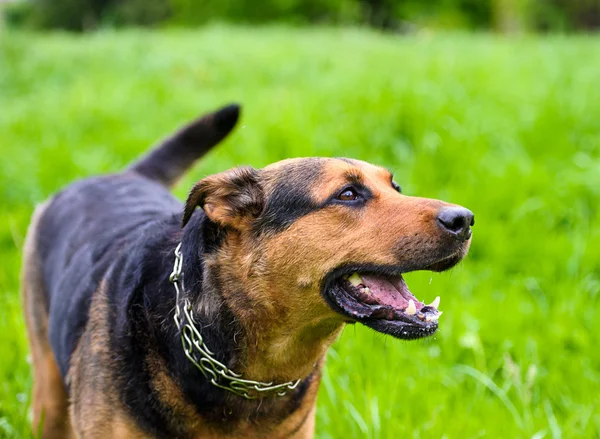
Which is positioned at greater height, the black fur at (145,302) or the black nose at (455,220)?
the black nose at (455,220)

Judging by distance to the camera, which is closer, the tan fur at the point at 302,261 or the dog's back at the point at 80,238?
the tan fur at the point at 302,261

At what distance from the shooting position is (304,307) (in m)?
2.56

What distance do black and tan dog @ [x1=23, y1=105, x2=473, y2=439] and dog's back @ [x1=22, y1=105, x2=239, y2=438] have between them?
0.23m

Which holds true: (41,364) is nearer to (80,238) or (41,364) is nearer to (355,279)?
(80,238)

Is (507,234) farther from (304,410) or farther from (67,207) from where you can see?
(67,207)

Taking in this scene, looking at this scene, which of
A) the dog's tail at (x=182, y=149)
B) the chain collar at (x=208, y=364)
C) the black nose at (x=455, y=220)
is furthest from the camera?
the dog's tail at (x=182, y=149)

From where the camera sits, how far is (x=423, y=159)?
6.00 m

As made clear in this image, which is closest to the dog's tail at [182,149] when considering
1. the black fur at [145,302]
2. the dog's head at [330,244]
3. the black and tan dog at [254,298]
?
the black fur at [145,302]

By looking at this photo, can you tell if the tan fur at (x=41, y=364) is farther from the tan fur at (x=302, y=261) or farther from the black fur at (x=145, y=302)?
the tan fur at (x=302, y=261)

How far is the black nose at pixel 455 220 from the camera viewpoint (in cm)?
243

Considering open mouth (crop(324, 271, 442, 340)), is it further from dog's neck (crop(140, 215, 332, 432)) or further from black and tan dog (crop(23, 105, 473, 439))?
dog's neck (crop(140, 215, 332, 432))

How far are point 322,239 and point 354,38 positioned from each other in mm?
11135

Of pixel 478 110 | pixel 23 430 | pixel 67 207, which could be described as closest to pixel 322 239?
pixel 67 207

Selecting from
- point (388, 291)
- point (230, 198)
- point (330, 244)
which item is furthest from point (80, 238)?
point (388, 291)
